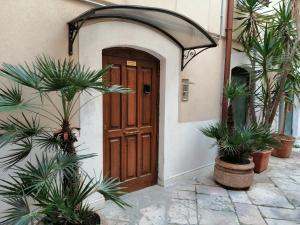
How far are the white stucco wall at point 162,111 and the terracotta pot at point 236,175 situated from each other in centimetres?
65

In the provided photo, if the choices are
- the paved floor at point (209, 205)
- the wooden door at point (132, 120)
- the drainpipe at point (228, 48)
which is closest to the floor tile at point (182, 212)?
the paved floor at point (209, 205)

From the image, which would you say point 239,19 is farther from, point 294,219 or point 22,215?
point 22,215

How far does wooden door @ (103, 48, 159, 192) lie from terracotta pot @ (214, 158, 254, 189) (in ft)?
3.72

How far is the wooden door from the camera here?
3.75 m

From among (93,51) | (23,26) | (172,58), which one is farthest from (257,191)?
(23,26)

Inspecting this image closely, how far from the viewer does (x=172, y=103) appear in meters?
4.38

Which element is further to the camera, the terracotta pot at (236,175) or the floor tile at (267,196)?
the terracotta pot at (236,175)

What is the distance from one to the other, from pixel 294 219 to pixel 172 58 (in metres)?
2.84

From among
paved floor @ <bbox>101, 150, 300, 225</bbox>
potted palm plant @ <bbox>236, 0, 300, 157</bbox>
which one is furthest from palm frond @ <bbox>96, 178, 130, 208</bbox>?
potted palm plant @ <bbox>236, 0, 300, 157</bbox>

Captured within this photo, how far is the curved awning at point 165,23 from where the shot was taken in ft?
9.80

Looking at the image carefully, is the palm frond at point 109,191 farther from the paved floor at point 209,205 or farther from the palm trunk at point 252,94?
the palm trunk at point 252,94

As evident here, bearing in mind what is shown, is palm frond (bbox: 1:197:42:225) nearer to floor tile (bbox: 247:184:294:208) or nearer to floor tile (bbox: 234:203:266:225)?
floor tile (bbox: 234:203:266:225)

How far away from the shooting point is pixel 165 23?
375 centimetres

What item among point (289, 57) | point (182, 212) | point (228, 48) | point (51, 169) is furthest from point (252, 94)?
point (51, 169)
